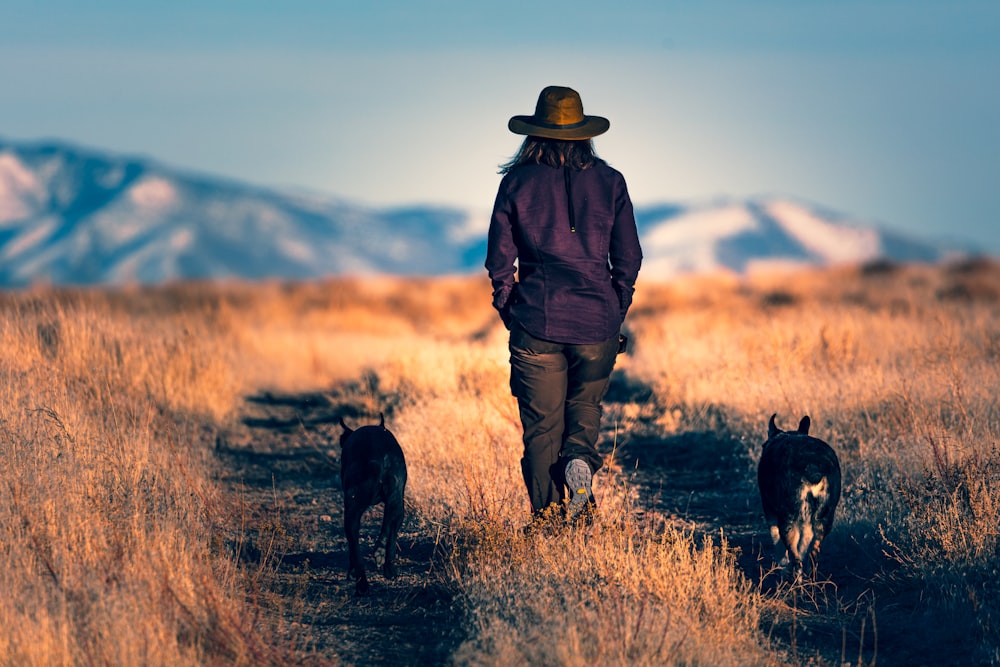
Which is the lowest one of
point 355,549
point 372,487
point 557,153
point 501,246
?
point 355,549

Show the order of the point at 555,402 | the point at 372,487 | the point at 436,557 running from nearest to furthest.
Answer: the point at 372,487 < the point at 555,402 < the point at 436,557

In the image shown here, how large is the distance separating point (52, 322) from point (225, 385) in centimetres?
201

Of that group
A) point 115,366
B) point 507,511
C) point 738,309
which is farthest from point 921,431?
point 738,309

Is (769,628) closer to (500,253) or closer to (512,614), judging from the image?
(512,614)

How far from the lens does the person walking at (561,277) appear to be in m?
5.36

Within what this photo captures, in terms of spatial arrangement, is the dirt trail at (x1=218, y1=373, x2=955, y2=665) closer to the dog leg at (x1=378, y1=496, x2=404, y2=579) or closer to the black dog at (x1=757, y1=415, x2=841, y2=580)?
the dog leg at (x1=378, y1=496, x2=404, y2=579)

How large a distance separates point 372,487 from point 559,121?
7.04 ft

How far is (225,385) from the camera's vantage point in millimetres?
11414

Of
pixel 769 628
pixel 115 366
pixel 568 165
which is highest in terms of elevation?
pixel 568 165

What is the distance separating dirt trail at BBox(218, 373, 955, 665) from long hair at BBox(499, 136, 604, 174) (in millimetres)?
2236

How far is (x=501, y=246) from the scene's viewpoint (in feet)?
17.6

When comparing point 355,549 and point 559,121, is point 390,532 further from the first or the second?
point 559,121

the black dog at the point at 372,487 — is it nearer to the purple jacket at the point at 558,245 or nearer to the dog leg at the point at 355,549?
the dog leg at the point at 355,549

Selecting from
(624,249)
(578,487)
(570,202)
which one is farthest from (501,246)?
(578,487)
